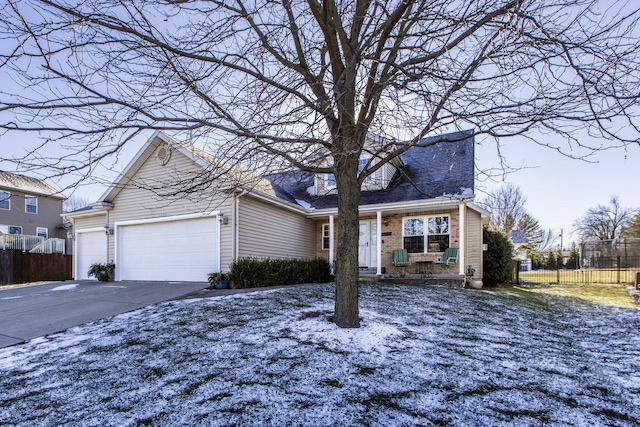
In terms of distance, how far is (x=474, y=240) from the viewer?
1225 centimetres

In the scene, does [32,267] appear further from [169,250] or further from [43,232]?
[169,250]

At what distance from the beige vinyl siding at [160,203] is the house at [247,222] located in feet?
0.11

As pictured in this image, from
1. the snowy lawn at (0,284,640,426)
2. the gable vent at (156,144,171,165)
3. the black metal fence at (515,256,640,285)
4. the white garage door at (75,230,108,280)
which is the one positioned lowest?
the black metal fence at (515,256,640,285)

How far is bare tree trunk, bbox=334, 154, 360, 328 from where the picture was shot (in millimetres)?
4559

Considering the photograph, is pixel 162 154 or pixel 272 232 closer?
pixel 162 154

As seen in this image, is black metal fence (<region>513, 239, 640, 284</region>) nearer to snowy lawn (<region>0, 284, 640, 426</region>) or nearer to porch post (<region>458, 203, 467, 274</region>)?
porch post (<region>458, 203, 467, 274</region>)

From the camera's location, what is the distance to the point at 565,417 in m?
2.65

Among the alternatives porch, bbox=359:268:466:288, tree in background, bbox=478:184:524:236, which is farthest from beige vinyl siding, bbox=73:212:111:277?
tree in background, bbox=478:184:524:236

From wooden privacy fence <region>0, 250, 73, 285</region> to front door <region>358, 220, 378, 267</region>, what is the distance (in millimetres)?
13648

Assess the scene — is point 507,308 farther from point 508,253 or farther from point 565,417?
point 508,253

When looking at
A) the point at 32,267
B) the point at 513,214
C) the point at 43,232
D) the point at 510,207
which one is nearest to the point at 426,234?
the point at 32,267

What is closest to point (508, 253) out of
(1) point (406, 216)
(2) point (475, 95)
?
(1) point (406, 216)

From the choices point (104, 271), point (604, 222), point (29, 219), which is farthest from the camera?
point (604, 222)

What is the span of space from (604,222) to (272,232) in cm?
4596
